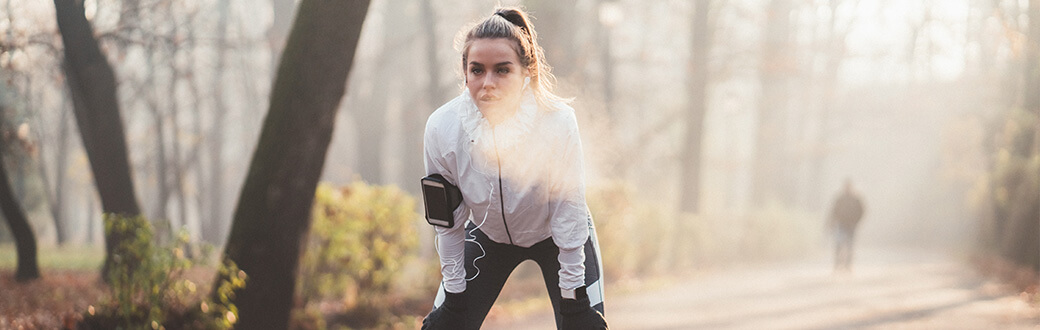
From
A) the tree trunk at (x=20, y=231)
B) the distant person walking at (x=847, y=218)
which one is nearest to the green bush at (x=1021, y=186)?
the distant person walking at (x=847, y=218)

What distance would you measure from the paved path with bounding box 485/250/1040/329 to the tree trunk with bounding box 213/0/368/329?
3.53 meters

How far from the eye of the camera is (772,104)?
27484 mm

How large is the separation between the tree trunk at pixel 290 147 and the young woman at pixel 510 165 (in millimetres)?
2957

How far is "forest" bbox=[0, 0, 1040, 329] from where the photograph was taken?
5.82 metres

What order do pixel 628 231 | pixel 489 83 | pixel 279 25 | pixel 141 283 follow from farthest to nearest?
pixel 279 25, pixel 628 231, pixel 141 283, pixel 489 83

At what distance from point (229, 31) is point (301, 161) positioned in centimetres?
1892

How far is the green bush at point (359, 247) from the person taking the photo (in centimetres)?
757

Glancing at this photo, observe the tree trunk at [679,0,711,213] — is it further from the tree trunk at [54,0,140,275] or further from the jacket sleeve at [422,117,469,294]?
the jacket sleeve at [422,117,469,294]

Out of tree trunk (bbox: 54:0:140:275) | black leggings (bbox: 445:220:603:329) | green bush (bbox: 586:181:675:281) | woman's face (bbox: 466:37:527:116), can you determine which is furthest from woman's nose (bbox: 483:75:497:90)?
green bush (bbox: 586:181:675:281)

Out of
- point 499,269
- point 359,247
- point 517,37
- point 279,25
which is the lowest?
point 359,247

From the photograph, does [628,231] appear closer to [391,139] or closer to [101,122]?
[101,122]

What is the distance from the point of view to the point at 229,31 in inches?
907

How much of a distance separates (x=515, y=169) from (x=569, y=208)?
245 mm

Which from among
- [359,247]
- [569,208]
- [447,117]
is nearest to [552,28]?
[359,247]
